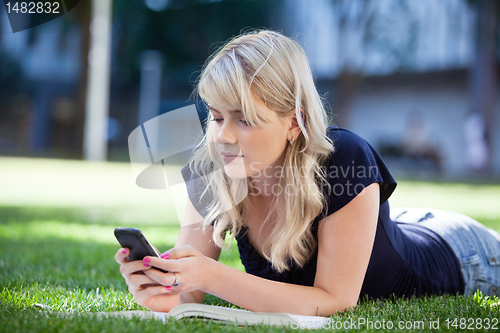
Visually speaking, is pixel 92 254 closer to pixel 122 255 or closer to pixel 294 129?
pixel 122 255

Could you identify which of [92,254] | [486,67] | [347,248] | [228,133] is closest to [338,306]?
[347,248]

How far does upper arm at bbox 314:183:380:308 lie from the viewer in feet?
6.93

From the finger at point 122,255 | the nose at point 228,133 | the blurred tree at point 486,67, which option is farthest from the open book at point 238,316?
the blurred tree at point 486,67

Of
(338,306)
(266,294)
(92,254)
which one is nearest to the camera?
(266,294)

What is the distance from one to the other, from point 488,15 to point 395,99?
584 cm

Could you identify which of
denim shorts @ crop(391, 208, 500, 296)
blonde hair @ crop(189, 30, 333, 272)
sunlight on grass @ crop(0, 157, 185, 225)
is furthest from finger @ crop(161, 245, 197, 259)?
sunlight on grass @ crop(0, 157, 185, 225)

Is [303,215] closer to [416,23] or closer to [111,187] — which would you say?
[111,187]

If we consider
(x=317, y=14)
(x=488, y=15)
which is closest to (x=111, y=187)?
(x=488, y=15)

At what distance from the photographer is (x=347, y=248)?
83.2 inches

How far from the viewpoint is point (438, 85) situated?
69.9 feet

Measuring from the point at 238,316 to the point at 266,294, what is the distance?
0.15m

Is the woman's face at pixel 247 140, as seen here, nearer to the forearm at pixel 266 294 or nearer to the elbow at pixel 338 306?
the forearm at pixel 266 294

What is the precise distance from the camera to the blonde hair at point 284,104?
84.1 inches

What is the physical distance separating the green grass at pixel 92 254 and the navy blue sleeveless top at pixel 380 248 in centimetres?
11
